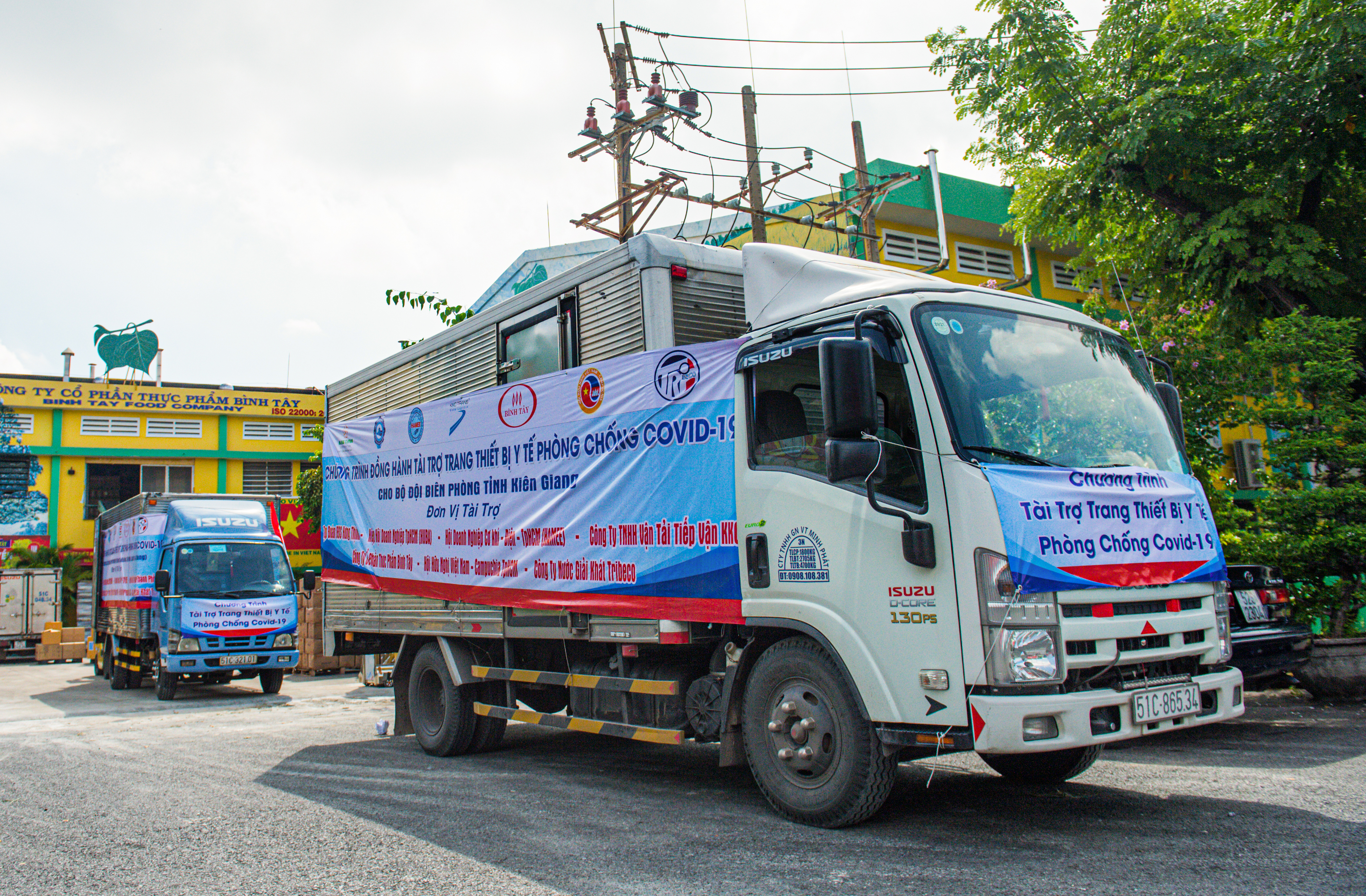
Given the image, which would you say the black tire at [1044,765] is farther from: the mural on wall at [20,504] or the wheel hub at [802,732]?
the mural on wall at [20,504]

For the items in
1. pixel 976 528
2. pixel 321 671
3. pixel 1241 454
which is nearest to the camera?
pixel 976 528

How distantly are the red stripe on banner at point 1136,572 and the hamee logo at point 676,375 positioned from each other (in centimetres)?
243

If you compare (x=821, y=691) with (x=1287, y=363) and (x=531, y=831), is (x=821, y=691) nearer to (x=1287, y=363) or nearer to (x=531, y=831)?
(x=531, y=831)

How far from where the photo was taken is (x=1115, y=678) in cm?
461

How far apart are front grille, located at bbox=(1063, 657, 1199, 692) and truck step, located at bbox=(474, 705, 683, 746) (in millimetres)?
2392

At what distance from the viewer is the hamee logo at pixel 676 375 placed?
5.91 metres

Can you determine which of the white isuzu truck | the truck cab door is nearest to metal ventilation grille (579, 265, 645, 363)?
the white isuzu truck

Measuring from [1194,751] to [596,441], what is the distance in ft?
16.2

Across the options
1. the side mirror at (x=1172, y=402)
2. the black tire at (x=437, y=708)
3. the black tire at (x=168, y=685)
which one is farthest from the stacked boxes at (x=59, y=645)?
the side mirror at (x=1172, y=402)

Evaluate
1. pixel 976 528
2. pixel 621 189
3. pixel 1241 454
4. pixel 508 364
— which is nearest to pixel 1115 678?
pixel 976 528

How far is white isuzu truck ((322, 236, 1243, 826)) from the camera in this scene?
14.7 ft

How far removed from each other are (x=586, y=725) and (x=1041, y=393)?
371cm

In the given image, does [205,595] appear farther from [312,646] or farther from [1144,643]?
[1144,643]

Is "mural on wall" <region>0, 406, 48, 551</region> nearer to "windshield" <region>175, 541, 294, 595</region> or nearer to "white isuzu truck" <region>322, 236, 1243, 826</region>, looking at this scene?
"windshield" <region>175, 541, 294, 595</region>
